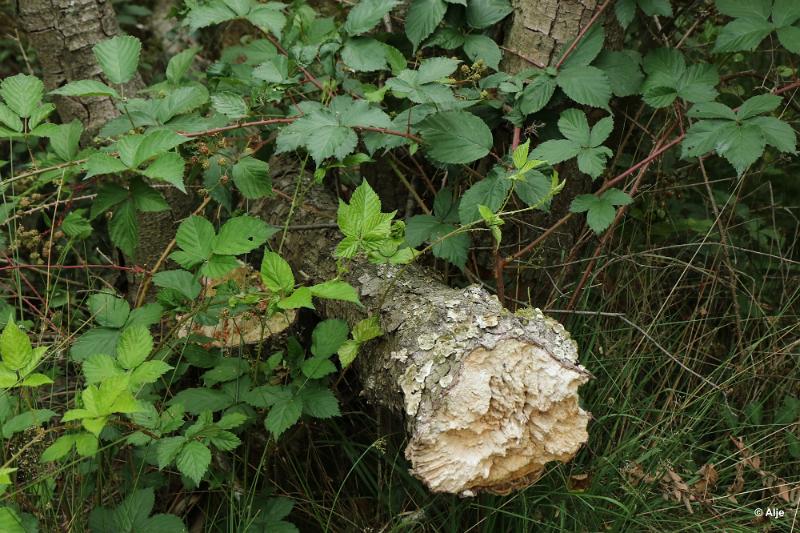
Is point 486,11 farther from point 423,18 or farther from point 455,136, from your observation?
point 455,136

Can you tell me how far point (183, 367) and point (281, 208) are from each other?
0.63 m

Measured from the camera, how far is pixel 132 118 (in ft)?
5.73

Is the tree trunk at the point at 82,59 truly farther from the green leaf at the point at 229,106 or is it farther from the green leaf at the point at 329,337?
the green leaf at the point at 329,337

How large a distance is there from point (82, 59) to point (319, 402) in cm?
144

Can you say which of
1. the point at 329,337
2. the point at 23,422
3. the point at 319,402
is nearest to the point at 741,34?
the point at 329,337

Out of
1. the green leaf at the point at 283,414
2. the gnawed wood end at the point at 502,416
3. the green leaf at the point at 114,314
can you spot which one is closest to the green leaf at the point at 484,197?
the gnawed wood end at the point at 502,416

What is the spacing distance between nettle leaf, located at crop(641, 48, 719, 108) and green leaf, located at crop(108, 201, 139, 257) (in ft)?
4.32

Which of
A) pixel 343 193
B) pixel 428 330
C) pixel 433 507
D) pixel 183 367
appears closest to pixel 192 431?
pixel 183 367

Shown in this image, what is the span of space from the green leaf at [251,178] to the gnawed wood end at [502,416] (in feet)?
2.21

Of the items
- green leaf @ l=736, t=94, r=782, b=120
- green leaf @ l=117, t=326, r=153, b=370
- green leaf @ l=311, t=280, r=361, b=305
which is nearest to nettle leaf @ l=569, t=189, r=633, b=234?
green leaf @ l=736, t=94, r=782, b=120

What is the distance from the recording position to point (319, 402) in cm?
169

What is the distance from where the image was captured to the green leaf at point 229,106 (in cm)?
181

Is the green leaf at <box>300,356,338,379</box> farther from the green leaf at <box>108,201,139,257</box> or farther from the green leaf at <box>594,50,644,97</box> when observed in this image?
the green leaf at <box>594,50,644,97</box>

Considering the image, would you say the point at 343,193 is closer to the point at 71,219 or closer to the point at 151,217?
the point at 151,217
